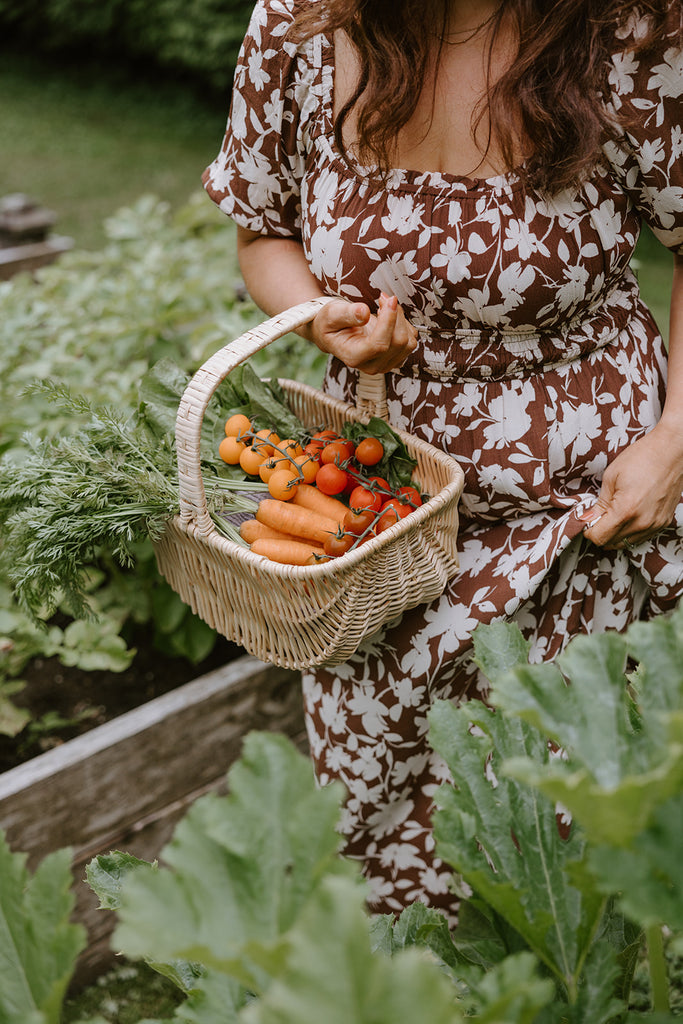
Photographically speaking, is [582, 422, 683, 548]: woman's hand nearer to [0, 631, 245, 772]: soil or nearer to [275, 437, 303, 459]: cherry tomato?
[275, 437, 303, 459]: cherry tomato

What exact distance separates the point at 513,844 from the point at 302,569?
0.48 metres

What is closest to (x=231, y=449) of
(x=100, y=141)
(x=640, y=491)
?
(x=640, y=491)

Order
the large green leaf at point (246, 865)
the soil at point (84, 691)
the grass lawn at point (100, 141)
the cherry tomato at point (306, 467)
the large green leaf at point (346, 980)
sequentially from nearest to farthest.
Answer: the large green leaf at point (346, 980), the large green leaf at point (246, 865), the cherry tomato at point (306, 467), the soil at point (84, 691), the grass lawn at point (100, 141)

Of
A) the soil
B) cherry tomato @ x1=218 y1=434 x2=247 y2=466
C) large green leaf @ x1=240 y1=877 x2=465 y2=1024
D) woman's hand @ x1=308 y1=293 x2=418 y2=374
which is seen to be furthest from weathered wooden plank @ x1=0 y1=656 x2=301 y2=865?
large green leaf @ x1=240 y1=877 x2=465 y2=1024

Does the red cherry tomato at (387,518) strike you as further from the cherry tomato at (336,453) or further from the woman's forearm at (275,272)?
the woman's forearm at (275,272)

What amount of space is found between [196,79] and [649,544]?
8530 mm

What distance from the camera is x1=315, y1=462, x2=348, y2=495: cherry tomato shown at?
1362 millimetres

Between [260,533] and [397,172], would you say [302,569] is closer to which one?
[260,533]

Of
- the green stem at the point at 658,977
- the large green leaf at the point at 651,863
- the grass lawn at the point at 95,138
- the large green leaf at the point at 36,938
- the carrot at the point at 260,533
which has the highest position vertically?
the large green leaf at the point at 651,863

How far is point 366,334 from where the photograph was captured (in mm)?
1233

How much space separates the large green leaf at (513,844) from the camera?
649mm

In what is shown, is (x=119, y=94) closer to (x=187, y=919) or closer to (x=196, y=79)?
(x=196, y=79)

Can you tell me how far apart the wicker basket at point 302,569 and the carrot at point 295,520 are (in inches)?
4.1

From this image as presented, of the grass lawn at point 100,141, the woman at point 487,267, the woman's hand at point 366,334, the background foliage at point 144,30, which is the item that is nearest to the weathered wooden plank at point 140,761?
the woman at point 487,267
